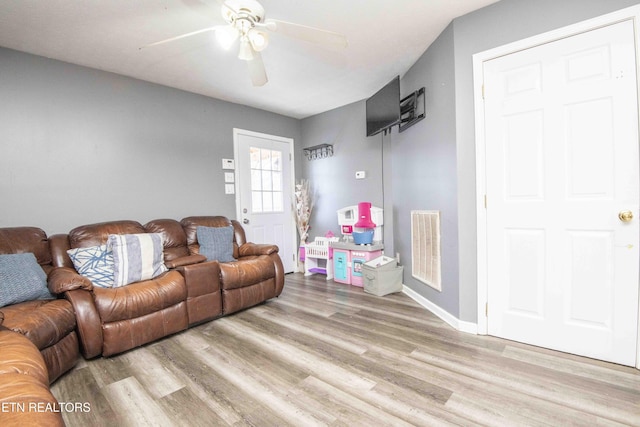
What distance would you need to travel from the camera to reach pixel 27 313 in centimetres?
165

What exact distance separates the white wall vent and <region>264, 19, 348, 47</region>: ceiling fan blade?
5.55 feet

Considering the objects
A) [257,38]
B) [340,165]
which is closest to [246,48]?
[257,38]

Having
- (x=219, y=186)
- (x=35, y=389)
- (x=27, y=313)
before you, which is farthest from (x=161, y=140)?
(x=35, y=389)

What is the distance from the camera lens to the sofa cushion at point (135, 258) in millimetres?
2295

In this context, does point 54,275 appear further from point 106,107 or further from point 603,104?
point 603,104

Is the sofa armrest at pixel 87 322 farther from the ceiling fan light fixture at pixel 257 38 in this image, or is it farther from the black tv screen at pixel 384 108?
the black tv screen at pixel 384 108

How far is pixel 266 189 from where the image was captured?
4.31 m

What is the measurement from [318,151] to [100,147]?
2839 millimetres

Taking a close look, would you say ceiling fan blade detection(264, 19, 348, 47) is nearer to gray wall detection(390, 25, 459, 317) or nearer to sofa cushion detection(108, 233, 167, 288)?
gray wall detection(390, 25, 459, 317)

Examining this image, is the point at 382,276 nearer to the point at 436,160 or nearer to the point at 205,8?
the point at 436,160

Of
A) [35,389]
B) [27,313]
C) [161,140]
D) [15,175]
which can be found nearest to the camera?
[35,389]

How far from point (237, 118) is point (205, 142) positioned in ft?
2.04

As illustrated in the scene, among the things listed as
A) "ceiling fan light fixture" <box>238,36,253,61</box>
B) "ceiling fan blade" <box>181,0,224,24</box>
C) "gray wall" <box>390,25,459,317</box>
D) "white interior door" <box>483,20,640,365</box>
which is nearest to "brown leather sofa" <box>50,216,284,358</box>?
"gray wall" <box>390,25,459,317</box>

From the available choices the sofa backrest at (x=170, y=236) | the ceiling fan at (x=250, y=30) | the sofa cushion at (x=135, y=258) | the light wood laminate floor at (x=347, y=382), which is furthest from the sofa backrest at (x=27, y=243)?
the ceiling fan at (x=250, y=30)
